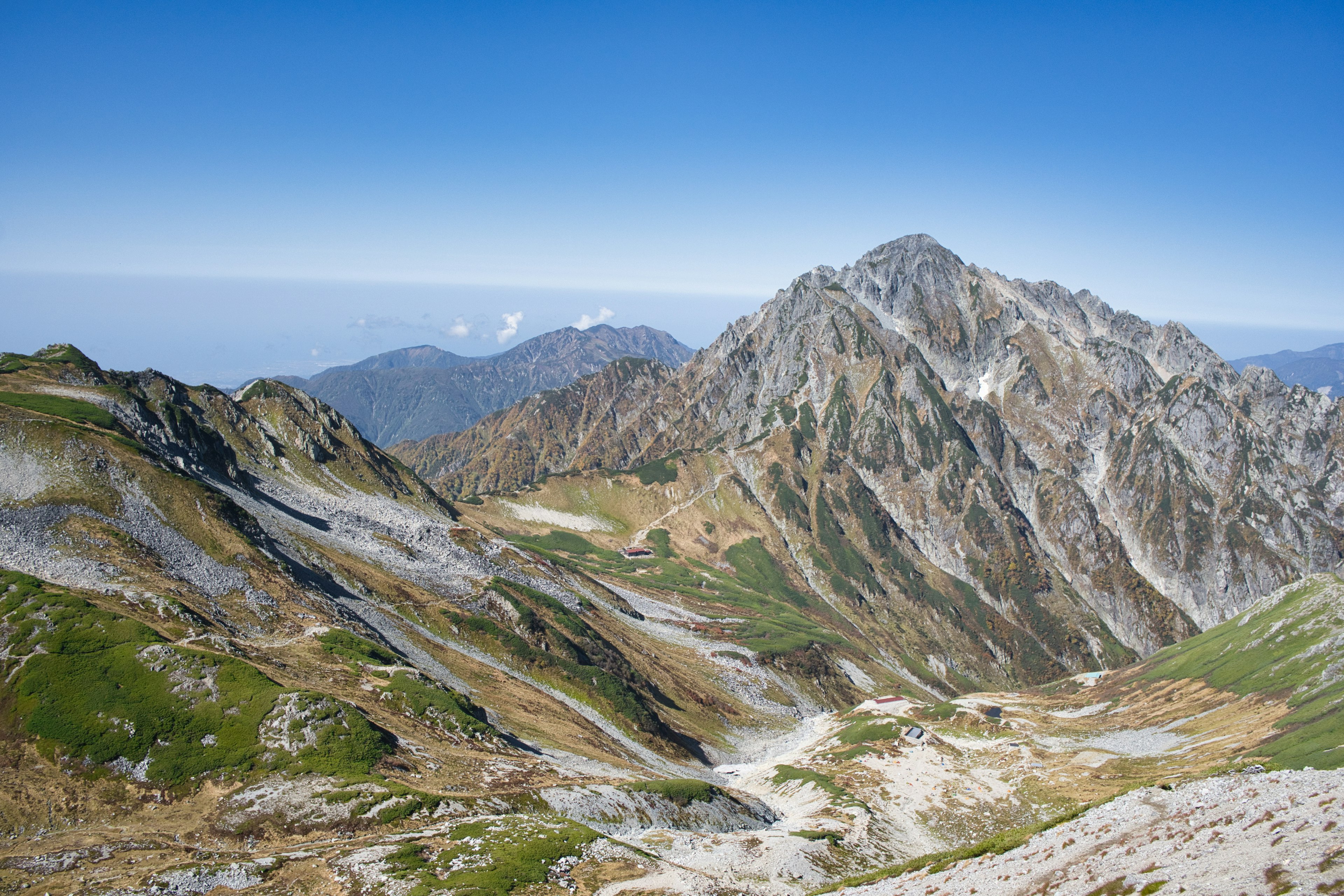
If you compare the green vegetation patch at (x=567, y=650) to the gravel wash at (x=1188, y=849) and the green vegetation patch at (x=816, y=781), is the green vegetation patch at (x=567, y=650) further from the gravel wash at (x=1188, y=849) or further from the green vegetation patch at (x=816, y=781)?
the gravel wash at (x=1188, y=849)

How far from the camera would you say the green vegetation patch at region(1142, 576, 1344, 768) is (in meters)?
76.9

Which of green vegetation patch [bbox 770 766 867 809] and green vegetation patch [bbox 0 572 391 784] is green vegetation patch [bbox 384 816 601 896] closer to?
green vegetation patch [bbox 0 572 391 784]

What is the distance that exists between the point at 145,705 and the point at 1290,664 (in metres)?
152

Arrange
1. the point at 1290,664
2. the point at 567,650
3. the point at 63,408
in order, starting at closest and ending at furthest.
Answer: the point at 63,408
the point at 567,650
the point at 1290,664

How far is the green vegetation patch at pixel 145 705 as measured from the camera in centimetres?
4291

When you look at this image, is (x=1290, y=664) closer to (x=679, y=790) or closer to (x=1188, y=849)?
(x=679, y=790)

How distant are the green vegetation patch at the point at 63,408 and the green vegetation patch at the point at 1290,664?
14537cm

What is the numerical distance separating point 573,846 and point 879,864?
3329 centimetres

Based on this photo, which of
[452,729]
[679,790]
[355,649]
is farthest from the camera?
[355,649]

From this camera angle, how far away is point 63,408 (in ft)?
279

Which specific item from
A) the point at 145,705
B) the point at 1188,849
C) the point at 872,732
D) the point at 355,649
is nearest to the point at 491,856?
the point at 145,705

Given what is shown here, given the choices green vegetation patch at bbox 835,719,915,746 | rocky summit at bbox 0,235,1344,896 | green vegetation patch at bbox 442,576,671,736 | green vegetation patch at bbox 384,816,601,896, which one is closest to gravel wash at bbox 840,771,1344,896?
rocky summit at bbox 0,235,1344,896

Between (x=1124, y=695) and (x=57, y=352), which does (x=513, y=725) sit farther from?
(x=1124, y=695)

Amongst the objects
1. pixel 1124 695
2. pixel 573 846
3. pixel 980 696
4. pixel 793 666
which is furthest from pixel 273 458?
pixel 1124 695
